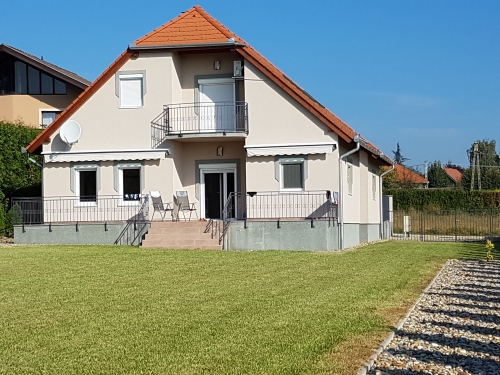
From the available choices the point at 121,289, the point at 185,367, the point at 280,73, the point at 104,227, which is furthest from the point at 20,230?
the point at 185,367

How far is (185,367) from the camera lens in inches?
284

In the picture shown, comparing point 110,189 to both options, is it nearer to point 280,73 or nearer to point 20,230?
point 20,230

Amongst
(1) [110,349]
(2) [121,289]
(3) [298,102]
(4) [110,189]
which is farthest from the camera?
(4) [110,189]

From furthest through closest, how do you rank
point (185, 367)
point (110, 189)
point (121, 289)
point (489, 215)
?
point (489, 215)
point (110, 189)
point (121, 289)
point (185, 367)

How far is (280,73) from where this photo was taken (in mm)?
26391

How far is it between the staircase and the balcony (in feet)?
11.1

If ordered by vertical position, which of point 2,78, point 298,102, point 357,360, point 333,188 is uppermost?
point 2,78

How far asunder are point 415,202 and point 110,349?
153 feet

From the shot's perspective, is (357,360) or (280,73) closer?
(357,360)

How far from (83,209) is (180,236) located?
4.91 meters

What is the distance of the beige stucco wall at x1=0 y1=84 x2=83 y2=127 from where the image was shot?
41.3 meters

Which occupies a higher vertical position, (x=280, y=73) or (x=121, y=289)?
(x=280, y=73)

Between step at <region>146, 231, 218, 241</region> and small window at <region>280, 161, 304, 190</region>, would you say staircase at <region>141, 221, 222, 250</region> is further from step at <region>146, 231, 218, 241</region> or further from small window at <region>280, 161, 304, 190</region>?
small window at <region>280, 161, 304, 190</region>

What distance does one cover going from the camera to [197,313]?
34.5 feet
